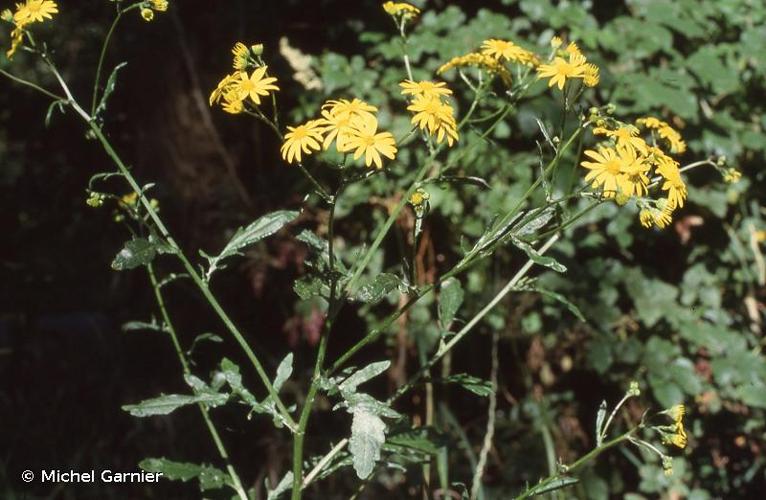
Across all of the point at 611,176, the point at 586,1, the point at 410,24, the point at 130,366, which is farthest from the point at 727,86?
the point at 130,366

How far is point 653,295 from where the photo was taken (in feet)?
8.80

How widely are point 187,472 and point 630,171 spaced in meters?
1.02

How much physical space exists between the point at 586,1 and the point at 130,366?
2586 millimetres

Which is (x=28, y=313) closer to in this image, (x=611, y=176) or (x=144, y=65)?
(x=144, y=65)

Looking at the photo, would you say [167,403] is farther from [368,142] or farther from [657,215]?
[657,215]

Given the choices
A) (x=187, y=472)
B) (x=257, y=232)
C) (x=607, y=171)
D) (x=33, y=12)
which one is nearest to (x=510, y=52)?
(x=607, y=171)

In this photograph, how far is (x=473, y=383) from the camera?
148cm

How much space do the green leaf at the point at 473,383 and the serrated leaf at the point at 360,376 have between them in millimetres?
159

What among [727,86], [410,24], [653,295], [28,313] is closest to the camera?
[727,86]

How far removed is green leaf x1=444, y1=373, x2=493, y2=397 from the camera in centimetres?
143

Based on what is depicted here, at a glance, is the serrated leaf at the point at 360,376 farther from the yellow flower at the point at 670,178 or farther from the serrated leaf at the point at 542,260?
the yellow flower at the point at 670,178

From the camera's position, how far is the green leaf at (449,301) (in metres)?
1.58

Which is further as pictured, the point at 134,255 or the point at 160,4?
the point at 160,4

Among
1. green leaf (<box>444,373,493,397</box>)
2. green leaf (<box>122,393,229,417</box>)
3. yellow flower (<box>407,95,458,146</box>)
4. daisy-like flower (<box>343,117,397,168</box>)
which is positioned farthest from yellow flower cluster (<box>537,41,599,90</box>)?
green leaf (<box>122,393,229,417</box>)
